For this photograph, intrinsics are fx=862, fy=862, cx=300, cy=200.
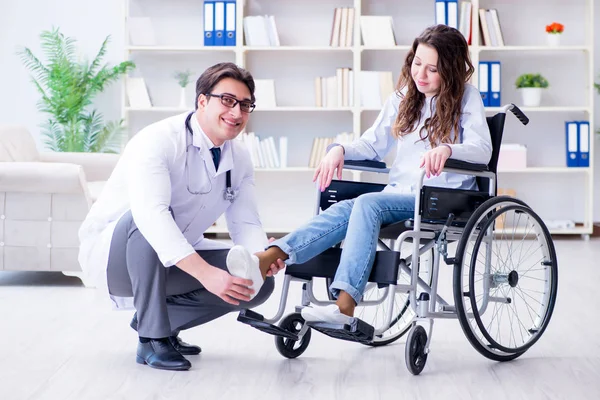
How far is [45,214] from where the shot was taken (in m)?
3.54

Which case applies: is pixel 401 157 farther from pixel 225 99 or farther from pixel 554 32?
pixel 554 32

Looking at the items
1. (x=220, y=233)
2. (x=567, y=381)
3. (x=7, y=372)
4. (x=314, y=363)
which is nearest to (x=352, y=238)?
(x=314, y=363)

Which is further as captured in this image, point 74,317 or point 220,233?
point 220,233

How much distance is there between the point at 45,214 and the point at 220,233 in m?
2.25

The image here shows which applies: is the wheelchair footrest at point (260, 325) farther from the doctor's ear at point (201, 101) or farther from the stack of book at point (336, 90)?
the stack of book at point (336, 90)

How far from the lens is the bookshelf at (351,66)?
568 centimetres

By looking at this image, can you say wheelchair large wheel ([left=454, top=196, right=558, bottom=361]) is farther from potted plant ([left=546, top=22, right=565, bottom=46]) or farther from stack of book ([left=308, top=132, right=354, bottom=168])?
potted plant ([left=546, top=22, right=565, bottom=46])

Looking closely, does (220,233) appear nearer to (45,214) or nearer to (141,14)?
(141,14)

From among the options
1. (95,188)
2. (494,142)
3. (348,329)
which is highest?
(494,142)

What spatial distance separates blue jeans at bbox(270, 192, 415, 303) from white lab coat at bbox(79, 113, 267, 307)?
5.3 inches

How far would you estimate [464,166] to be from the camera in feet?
7.41

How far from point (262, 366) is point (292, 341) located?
0.13 m

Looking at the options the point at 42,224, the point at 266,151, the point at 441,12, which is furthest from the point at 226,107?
the point at 441,12

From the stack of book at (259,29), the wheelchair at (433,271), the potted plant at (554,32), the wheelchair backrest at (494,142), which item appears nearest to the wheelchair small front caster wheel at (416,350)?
the wheelchair at (433,271)
